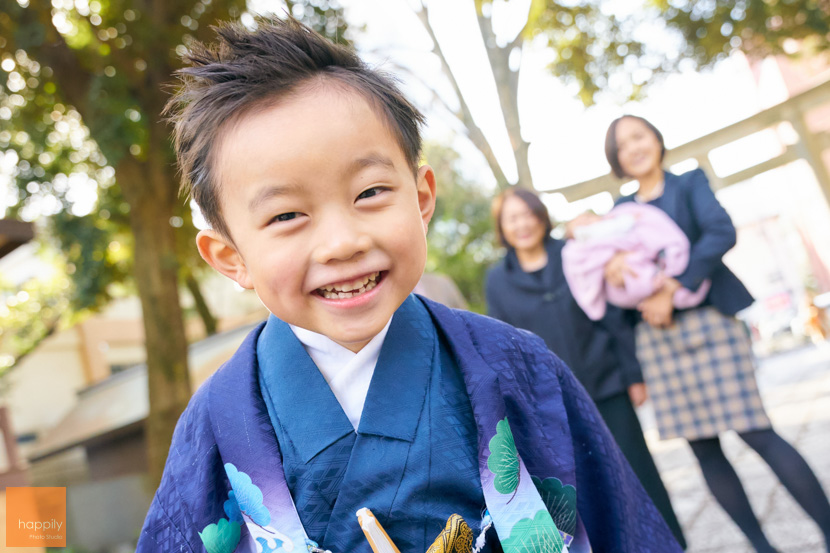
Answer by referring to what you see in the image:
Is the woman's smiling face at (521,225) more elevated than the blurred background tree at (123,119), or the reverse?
the blurred background tree at (123,119)

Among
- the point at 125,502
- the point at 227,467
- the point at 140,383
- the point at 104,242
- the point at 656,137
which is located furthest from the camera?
the point at 140,383

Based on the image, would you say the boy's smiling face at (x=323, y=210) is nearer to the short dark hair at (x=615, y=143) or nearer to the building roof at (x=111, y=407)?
the short dark hair at (x=615, y=143)

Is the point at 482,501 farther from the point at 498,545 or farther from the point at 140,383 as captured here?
the point at 140,383

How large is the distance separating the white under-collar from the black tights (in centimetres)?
181

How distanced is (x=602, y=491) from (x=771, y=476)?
123 inches

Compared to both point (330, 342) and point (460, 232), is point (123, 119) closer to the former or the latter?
point (330, 342)

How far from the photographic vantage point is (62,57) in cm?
544

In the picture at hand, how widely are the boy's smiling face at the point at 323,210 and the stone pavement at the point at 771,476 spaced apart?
7.89 feet

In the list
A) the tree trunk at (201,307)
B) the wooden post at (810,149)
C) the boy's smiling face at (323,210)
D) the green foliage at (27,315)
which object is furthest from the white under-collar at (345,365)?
the green foliage at (27,315)

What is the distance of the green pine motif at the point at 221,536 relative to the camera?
1094 millimetres

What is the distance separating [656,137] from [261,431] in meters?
2.10

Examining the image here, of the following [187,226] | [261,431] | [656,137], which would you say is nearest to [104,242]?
[187,226]

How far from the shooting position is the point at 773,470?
2307 mm
